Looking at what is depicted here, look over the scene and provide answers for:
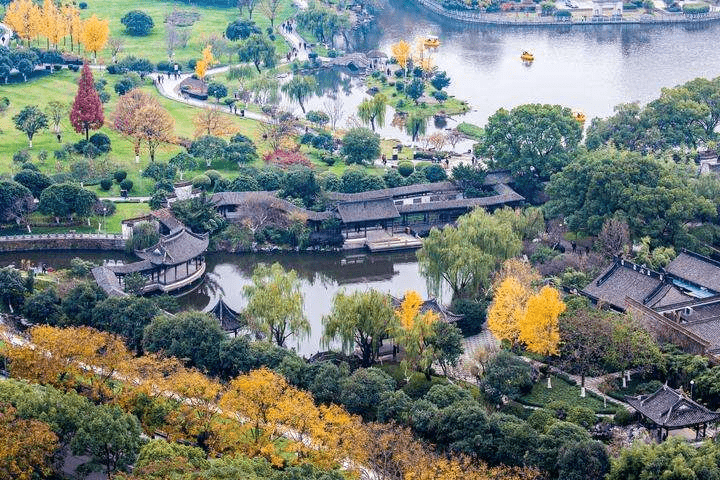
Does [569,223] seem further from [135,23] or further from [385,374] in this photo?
[135,23]

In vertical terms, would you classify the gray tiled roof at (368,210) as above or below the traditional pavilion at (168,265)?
above

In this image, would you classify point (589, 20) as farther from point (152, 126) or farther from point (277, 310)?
point (277, 310)

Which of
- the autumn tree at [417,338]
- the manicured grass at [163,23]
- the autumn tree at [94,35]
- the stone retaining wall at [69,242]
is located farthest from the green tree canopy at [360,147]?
the autumn tree at [94,35]

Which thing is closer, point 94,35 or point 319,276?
point 319,276

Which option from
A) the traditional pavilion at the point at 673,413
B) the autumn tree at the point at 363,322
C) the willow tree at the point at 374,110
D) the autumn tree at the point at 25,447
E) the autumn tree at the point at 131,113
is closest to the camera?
the autumn tree at the point at 25,447

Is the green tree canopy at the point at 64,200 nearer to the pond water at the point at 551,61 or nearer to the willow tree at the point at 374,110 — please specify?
the willow tree at the point at 374,110

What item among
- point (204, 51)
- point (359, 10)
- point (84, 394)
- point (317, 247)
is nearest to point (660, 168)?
point (317, 247)

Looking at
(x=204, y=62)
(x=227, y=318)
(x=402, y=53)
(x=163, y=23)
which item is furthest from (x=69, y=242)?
(x=163, y=23)
